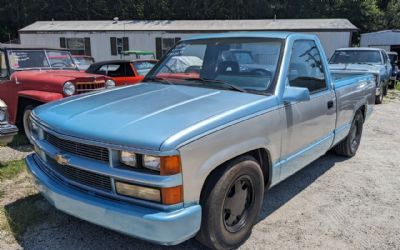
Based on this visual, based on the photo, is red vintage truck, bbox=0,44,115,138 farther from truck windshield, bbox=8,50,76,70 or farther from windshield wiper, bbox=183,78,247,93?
windshield wiper, bbox=183,78,247,93

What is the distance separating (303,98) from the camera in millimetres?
3521

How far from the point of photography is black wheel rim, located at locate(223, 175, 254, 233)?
3099 mm

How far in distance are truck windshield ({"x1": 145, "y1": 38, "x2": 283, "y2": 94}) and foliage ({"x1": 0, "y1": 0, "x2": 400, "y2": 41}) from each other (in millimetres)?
38521

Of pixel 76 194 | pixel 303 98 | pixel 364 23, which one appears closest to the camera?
pixel 76 194

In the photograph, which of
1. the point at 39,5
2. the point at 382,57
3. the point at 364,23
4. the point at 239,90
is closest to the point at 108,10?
the point at 39,5

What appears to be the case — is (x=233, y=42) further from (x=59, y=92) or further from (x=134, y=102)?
(x=59, y=92)

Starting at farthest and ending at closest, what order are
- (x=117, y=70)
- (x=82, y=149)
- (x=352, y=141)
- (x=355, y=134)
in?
(x=117, y=70) < (x=355, y=134) < (x=352, y=141) < (x=82, y=149)

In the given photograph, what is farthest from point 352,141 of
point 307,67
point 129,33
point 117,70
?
point 129,33

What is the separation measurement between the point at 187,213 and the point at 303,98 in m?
1.64

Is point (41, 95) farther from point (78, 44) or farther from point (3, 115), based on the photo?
point (78, 44)

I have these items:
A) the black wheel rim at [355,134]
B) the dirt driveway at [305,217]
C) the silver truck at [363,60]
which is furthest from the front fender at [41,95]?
the silver truck at [363,60]

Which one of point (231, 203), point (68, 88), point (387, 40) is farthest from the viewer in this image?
point (387, 40)

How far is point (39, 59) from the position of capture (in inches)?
297

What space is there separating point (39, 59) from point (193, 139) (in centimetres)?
602
